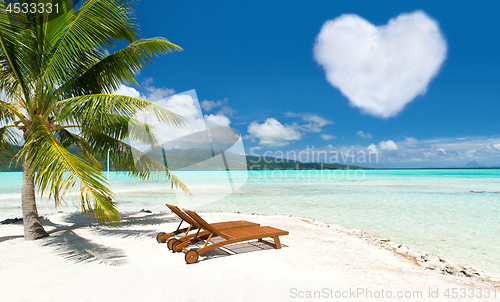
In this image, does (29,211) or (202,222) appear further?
(29,211)

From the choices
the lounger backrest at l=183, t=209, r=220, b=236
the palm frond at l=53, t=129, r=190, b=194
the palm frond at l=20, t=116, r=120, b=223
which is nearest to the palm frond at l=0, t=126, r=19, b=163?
the palm frond at l=53, t=129, r=190, b=194

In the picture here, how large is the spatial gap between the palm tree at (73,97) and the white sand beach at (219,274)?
2.98 ft

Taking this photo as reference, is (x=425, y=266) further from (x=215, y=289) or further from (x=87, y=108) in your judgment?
(x=87, y=108)

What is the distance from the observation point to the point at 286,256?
4.83 m

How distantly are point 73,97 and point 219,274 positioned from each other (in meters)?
4.71

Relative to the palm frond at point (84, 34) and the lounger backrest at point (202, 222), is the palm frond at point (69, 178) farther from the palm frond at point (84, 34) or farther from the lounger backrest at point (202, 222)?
the palm frond at point (84, 34)

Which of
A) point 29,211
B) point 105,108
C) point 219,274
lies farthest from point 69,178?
point 29,211

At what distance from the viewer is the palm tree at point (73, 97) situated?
383 cm

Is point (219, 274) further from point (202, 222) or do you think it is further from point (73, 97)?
point (73, 97)

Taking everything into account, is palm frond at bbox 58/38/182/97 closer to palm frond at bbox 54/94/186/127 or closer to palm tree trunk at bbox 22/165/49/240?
palm frond at bbox 54/94/186/127

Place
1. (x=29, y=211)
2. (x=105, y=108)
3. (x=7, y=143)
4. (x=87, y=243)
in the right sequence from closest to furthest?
(x=105, y=108)
(x=87, y=243)
(x=29, y=211)
(x=7, y=143)

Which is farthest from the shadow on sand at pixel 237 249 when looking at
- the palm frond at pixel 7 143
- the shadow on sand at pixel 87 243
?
the palm frond at pixel 7 143

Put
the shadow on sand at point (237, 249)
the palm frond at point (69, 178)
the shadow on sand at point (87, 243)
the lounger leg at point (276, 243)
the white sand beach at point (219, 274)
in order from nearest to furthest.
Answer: the white sand beach at point (219, 274), the palm frond at point (69, 178), the shadow on sand at point (87, 243), the shadow on sand at point (237, 249), the lounger leg at point (276, 243)

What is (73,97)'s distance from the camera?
17.8ft
